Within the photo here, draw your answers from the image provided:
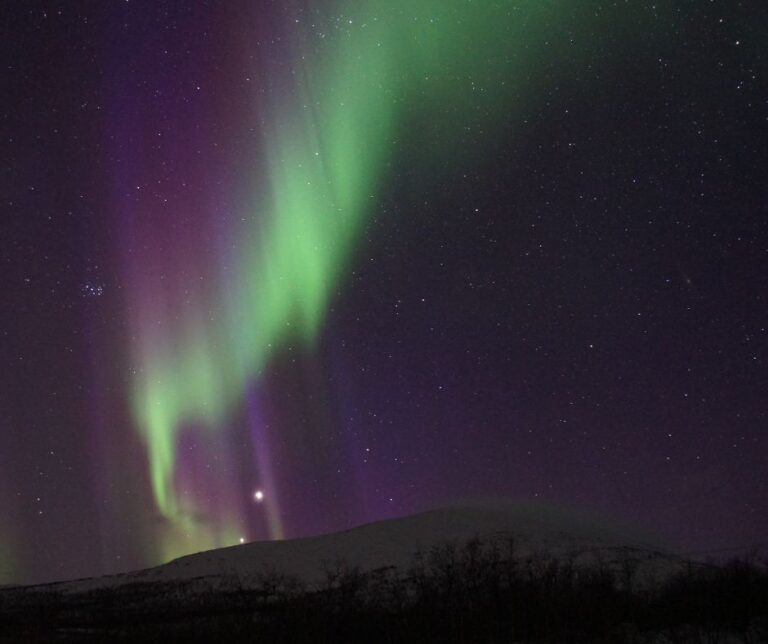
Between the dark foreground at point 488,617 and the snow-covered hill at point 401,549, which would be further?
the snow-covered hill at point 401,549

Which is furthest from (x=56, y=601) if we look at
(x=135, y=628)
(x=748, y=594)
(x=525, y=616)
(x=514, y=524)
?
(x=514, y=524)

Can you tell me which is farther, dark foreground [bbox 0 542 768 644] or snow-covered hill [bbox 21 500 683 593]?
snow-covered hill [bbox 21 500 683 593]

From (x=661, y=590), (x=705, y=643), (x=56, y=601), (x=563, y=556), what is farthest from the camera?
(x=563, y=556)

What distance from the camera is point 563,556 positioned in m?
46.8

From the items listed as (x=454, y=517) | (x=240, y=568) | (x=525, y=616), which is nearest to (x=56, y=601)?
(x=240, y=568)

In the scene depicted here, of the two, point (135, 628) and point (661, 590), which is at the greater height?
point (135, 628)

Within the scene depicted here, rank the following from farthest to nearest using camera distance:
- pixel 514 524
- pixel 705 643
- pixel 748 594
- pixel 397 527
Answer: pixel 397 527 < pixel 514 524 < pixel 748 594 < pixel 705 643

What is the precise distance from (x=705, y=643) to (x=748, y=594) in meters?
7.63

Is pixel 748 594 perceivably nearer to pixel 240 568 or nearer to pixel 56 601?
pixel 56 601

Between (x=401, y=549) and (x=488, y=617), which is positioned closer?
(x=488, y=617)

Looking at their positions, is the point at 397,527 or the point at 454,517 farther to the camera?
the point at 454,517

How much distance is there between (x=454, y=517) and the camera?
99312 millimetres

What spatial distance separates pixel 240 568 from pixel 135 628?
134 feet

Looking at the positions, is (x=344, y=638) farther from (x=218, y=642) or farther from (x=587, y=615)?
(x=587, y=615)
